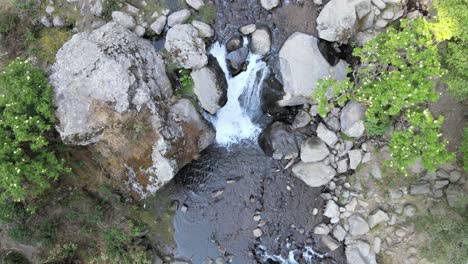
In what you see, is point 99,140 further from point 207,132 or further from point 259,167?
point 259,167

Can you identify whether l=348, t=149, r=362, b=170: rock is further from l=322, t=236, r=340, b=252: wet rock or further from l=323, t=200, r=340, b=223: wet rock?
l=322, t=236, r=340, b=252: wet rock

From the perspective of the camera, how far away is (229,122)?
560 inches

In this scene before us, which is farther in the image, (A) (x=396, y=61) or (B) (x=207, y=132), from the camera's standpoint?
(B) (x=207, y=132)

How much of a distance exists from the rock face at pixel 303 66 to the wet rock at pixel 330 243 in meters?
5.01

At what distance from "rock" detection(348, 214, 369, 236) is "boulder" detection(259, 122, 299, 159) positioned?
9.62 ft

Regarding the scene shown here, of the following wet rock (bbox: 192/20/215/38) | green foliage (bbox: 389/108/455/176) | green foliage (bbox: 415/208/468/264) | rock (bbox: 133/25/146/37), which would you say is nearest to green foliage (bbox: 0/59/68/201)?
rock (bbox: 133/25/146/37)

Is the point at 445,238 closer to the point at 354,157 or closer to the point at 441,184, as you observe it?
the point at 441,184

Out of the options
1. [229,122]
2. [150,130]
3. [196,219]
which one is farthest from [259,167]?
[150,130]

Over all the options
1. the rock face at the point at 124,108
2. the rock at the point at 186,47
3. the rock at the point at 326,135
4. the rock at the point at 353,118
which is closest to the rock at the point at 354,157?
the rock at the point at 353,118

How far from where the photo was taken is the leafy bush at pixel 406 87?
10.1 metres

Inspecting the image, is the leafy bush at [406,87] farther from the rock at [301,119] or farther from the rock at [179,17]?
the rock at [179,17]

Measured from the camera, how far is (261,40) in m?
13.2

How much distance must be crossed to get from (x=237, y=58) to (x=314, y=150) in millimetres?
4216

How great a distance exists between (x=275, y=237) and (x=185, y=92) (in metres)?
6.18
